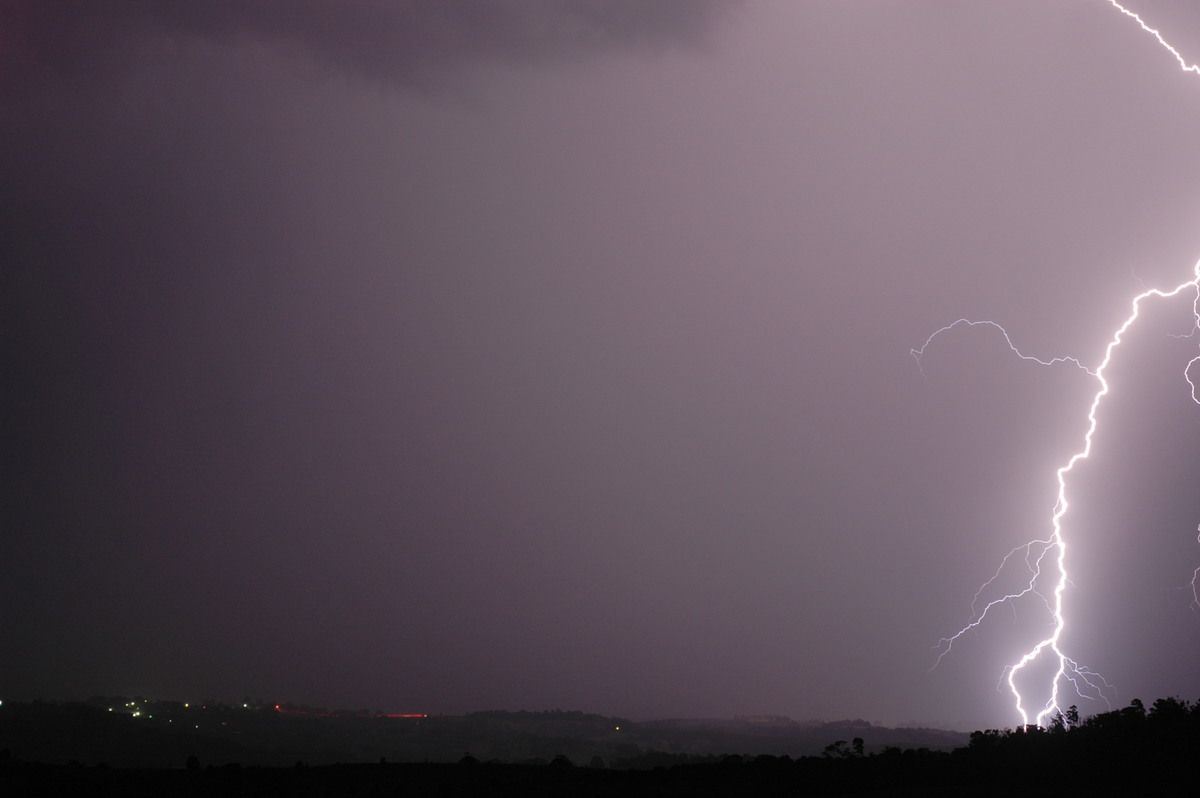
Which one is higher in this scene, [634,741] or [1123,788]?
[1123,788]

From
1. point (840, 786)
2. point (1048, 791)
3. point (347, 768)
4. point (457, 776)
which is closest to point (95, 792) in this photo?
point (347, 768)

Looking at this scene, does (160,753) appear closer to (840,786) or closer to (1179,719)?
(840,786)

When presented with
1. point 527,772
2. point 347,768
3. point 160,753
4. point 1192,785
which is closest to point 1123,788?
point 1192,785

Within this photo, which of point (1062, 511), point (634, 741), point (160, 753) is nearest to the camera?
point (1062, 511)

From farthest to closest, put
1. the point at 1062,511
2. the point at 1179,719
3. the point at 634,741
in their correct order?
1. the point at 634,741
2. the point at 1062,511
3. the point at 1179,719

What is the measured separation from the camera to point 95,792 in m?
12.7

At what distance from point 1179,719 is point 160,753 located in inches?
1399

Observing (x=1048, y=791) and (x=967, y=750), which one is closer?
(x=1048, y=791)

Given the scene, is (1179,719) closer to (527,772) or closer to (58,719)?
(527,772)

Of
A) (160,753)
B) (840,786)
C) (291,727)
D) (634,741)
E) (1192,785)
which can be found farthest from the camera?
(291,727)

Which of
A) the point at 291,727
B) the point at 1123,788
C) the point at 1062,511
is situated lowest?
the point at 291,727

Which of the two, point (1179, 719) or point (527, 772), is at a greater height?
point (1179, 719)

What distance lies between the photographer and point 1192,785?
35.1ft

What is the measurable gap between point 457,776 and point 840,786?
6.06 meters
